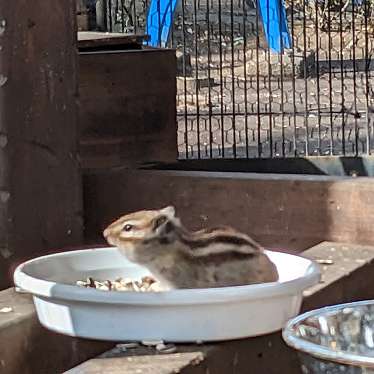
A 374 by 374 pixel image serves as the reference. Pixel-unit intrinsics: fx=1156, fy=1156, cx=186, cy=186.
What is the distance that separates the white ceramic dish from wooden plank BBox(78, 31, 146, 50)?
161 centimetres

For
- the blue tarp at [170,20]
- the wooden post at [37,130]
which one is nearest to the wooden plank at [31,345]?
the wooden post at [37,130]

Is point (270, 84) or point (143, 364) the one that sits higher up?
point (270, 84)

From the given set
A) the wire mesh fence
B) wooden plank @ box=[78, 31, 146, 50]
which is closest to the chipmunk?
wooden plank @ box=[78, 31, 146, 50]

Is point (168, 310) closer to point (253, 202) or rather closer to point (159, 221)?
point (159, 221)

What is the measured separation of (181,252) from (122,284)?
0.87ft

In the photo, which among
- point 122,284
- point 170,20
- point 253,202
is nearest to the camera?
point 122,284

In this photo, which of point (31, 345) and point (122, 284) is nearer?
point (31, 345)

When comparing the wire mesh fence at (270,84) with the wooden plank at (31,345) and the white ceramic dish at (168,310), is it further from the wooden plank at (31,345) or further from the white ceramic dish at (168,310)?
the white ceramic dish at (168,310)

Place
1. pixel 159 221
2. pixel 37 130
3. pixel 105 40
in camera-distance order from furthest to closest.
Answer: pixel 105 40 → pixel 37 130 → pixel 159 221

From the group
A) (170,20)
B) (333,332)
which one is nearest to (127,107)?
(333,332)

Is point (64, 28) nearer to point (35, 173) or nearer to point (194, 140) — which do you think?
point (35, 173)

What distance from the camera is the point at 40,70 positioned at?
8.42 ft

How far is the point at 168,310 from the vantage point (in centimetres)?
175

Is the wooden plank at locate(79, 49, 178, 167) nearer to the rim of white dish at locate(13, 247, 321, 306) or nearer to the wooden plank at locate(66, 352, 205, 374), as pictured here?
the rim of white dish at locate(13, 247, 321, 306)
